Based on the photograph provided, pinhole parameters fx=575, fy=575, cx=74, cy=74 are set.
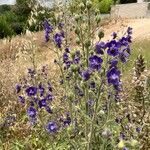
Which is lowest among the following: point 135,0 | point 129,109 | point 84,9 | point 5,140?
point 135,0

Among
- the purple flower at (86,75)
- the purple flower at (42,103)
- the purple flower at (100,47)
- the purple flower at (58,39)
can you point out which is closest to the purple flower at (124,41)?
the purple flower at (100,47)

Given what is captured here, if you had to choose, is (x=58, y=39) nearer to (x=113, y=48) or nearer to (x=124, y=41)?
(x=124, y=41)

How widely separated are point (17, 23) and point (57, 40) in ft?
91.5

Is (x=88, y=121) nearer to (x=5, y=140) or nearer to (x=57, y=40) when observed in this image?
(x=57, y=40)

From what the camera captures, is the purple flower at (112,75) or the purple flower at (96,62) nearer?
the purple flower at (112,75)

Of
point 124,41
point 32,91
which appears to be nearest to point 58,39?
point 32,91

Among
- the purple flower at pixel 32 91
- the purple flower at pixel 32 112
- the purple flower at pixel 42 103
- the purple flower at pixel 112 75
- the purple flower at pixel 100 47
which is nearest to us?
the purple flower at pixel 112 75

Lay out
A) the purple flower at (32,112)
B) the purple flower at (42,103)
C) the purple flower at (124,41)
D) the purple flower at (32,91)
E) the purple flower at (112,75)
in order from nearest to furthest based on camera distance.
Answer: the purple flower at (112,75), the purple flower at (124,41), the purple flower at (32,91), the purple flower at (32,112), the purple flower at (42,103)

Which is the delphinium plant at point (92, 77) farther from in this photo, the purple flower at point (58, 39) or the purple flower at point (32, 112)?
the purple flower at point (32, 112)

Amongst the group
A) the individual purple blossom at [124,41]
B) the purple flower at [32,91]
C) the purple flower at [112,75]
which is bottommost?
the purple flower at [32,91]

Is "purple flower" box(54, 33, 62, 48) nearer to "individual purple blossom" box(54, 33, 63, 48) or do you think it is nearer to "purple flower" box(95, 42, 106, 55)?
"individual purple blossom" box(54, 33, 63, 48)

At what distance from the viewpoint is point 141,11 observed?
3406cm

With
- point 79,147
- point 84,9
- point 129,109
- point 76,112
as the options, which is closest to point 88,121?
point 79,147

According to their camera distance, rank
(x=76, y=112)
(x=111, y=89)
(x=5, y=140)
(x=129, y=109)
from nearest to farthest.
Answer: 1. (x=111, y=89)
2. (x=76, y=112)
3. (x=129, y=109)
4. (x=5, y=140)
